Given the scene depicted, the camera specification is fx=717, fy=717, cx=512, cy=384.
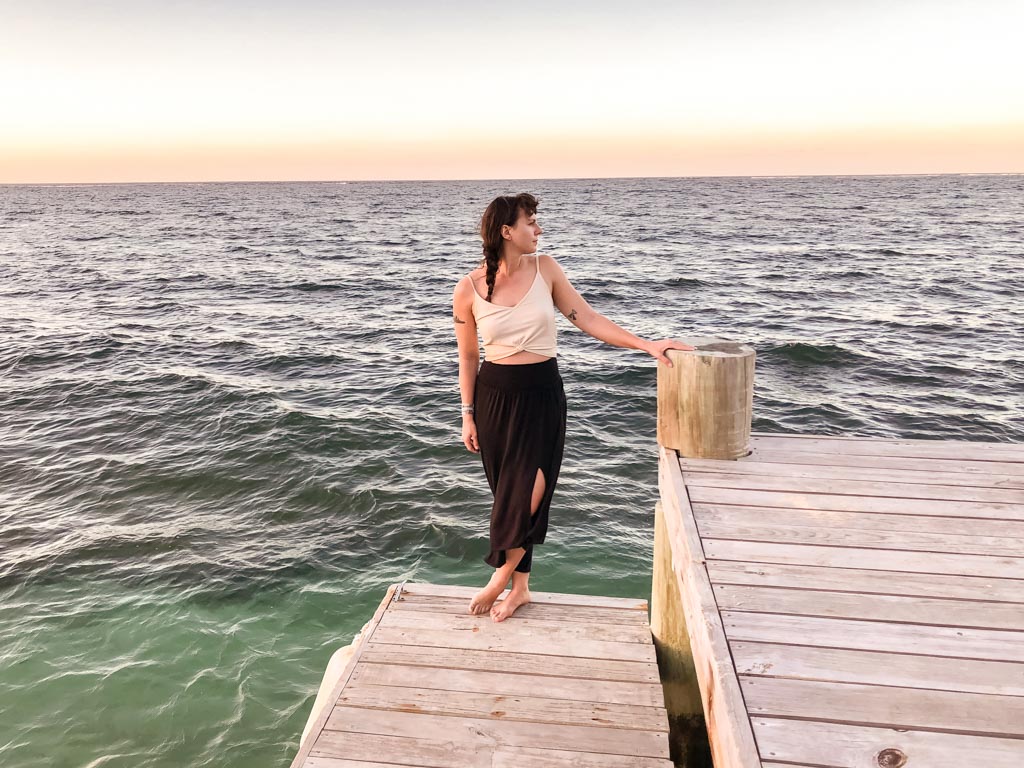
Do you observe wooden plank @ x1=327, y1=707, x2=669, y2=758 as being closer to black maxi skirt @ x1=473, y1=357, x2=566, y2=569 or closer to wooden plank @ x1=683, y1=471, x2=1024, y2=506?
black maxi skirt @ x1=473, y1=357, x2=566, y2=569

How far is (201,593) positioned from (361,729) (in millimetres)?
4734

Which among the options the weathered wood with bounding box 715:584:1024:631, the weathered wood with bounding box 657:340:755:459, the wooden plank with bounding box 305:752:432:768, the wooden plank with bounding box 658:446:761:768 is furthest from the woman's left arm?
the wooden plank with bounding box 305:752:432:768

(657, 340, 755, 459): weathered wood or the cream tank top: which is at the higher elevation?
the cream tank top

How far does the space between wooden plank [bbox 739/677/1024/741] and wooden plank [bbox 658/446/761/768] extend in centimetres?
9

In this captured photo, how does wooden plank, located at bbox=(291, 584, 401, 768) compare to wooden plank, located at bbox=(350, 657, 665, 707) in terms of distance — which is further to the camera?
wooden plank, located at bbox=(350, 657, 665, 707)

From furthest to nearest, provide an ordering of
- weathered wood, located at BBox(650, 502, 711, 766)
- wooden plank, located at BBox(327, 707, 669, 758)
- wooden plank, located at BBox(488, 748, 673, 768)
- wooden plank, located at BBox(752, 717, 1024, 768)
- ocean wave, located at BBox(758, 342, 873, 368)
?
ocean wave, located at BBox(758, 342, 873, 368) → weathered wood, located at BBox(650, 502, 711, 766) → wooden plank, located at BBox(327, 707, 669, 758) → wooden plank, located at BBox(488, 748, 673, 768) → wooden plank, located at BBox(752, 717, 1024, 768)

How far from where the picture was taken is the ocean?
618cm

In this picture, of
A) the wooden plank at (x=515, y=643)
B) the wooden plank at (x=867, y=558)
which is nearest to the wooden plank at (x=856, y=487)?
the wooden plank at (x=867, y=558)

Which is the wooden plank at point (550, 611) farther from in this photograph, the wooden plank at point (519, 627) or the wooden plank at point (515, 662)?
the wooden plank at point (515, 662)

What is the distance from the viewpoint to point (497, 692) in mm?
3570

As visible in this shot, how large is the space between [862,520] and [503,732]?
2.25 metres

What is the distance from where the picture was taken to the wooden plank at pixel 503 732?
128 inches

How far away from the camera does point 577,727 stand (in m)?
3.36

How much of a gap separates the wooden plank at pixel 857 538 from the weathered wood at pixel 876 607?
1.48ft
